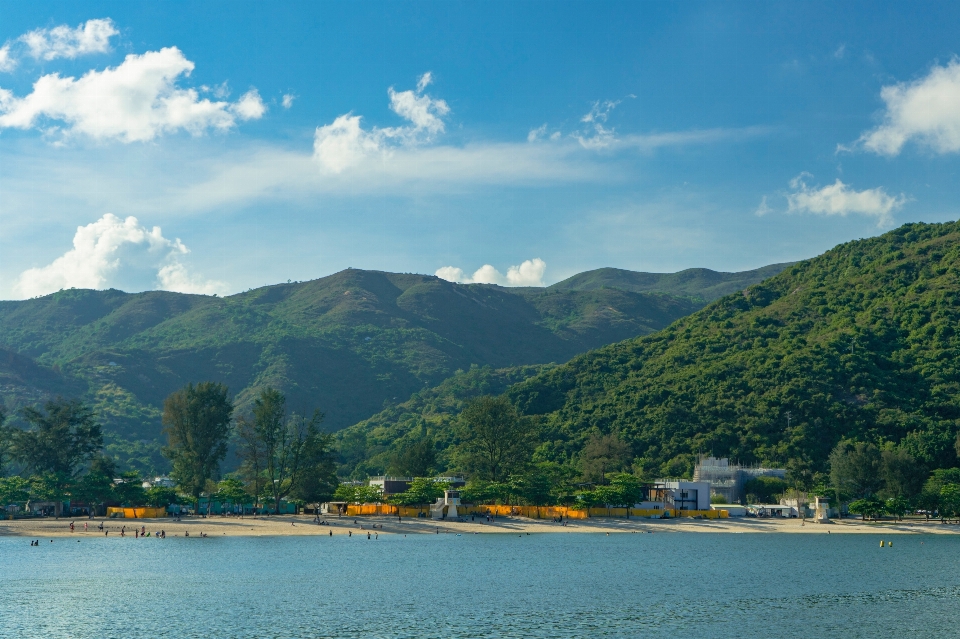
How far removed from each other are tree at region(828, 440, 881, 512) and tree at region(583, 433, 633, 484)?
33.0 meters

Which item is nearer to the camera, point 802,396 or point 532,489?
point 532,489

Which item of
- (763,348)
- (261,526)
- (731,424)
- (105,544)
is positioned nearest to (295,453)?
(261,526)

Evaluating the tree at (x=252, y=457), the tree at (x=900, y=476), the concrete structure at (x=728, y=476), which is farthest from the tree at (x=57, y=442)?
the tree at (x=900, y=476)

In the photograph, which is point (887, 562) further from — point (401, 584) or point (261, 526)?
point (261, 526)

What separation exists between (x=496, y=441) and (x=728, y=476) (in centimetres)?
3832

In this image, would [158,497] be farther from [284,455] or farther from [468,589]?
[468,589]

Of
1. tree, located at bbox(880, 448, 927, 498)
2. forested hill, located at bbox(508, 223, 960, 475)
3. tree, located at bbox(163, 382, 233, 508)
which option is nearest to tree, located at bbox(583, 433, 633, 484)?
forested hill, located at bbox(508, 223, 960, 475)

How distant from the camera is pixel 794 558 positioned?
91.1 metres

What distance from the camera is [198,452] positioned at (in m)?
130

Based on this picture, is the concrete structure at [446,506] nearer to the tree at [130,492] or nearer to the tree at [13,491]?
the tree at [130,492]

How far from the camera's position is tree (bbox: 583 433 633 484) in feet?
487

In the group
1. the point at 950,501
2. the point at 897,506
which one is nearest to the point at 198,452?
the point at 897,506

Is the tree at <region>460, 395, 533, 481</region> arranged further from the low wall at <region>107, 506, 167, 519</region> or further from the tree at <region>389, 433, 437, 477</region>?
the low wall at <region>107, 506, 167, 519</region>

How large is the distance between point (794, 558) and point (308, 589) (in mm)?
48108
